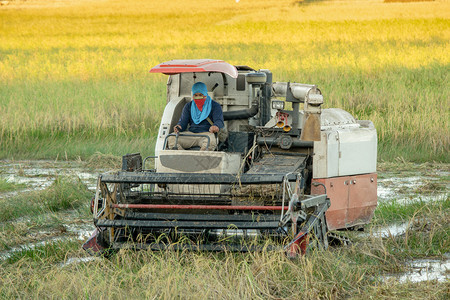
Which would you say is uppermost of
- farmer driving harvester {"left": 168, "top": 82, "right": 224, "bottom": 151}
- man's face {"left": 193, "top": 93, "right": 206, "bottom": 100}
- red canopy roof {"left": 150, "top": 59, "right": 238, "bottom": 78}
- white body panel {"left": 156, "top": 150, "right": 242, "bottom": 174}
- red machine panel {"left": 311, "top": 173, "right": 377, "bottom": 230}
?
red canopy roof {"left": 150, "top": 59, "right": 238, "bottom": 78}

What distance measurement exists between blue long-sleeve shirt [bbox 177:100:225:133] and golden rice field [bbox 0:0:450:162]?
6.06 m

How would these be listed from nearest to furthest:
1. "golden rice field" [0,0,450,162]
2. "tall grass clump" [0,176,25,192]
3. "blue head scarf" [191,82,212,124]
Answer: "blue head scarf" [191,82,212,124], "tall grass clump" [0,176,25,192], "golden rice field" [0,0,450,162]

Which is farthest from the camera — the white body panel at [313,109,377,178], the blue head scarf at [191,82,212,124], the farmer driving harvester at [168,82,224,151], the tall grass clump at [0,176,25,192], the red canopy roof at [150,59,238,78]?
the tall grass clump at [0,176,25,192]

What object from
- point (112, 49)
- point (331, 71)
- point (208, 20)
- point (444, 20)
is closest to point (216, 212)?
point (331, 71)

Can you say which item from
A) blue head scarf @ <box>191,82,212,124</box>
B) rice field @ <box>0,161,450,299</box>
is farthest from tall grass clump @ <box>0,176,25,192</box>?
blue head scarf @ <box>191,82,212,124</box>

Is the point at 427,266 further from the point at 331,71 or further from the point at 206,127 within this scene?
the point at 331,71

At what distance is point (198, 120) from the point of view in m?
8.07

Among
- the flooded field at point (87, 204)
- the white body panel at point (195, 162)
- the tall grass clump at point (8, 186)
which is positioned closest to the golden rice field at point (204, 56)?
the flooded field at point (87, 204)

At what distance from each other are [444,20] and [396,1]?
356 inches

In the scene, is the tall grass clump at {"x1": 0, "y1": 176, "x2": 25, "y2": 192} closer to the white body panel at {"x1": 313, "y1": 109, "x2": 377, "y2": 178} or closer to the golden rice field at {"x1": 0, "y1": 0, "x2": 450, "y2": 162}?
the golden rice field at {"x1": 0, "y1": 0, "x2": 450, "y2": 162}

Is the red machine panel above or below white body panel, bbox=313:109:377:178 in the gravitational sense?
below

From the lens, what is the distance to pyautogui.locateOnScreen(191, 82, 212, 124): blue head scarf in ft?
26.4

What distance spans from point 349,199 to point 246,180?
1669 mm

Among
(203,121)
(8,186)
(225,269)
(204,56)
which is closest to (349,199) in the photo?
(203,121)
